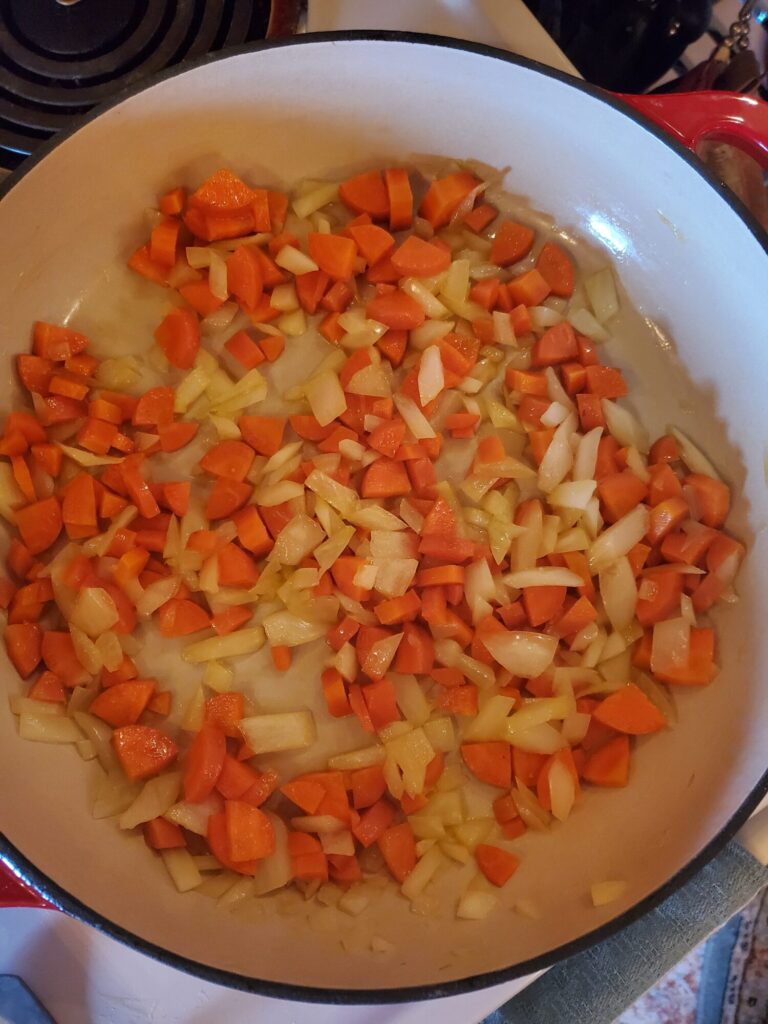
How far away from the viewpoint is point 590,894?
47.3 inches

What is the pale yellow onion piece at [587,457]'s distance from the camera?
1416 mm

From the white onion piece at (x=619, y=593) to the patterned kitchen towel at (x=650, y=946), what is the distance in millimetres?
406

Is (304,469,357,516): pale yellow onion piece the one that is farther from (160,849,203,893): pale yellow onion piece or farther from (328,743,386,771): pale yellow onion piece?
(160,849,203,893): pale yellow onion piece

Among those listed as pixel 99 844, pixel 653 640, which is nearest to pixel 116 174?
pixel 99 844

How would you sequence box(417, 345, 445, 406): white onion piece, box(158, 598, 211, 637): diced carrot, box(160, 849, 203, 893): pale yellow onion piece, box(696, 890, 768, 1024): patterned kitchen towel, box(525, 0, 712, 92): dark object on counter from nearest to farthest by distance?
box(160, 849, 203, 893): pale yellow onion piece, box(158, 598, 211, 637): diced carrot, box(417, 345, 445, 406): white onion piece, box(525, 0, 712, 92): dark object on counter, box(696, 890, 768, 1024): patterned kitchen towel

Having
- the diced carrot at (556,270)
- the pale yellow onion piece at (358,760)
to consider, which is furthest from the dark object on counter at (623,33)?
the pale yellow onion piece at (358,760)

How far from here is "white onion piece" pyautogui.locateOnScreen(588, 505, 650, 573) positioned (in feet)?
4.51

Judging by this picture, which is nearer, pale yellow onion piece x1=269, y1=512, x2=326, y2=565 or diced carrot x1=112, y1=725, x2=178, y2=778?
diced carrot x1=112, y1=725, x2=178, y2=778

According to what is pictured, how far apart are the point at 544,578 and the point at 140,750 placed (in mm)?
686

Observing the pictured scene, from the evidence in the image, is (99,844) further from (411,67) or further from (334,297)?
(411,67)

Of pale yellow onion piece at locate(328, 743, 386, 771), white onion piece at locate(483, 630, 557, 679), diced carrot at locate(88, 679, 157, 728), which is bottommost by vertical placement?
diced carrot at locate(88, 679, 157, 728)

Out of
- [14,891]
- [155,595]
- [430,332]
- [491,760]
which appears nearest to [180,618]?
[155,595]

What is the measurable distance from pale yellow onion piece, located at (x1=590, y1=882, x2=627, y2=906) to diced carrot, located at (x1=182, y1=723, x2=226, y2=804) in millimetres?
578

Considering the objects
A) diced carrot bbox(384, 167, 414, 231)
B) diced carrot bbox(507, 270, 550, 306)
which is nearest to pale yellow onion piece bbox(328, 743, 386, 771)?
diced carrot bbox(507, 270, 550, 306)
